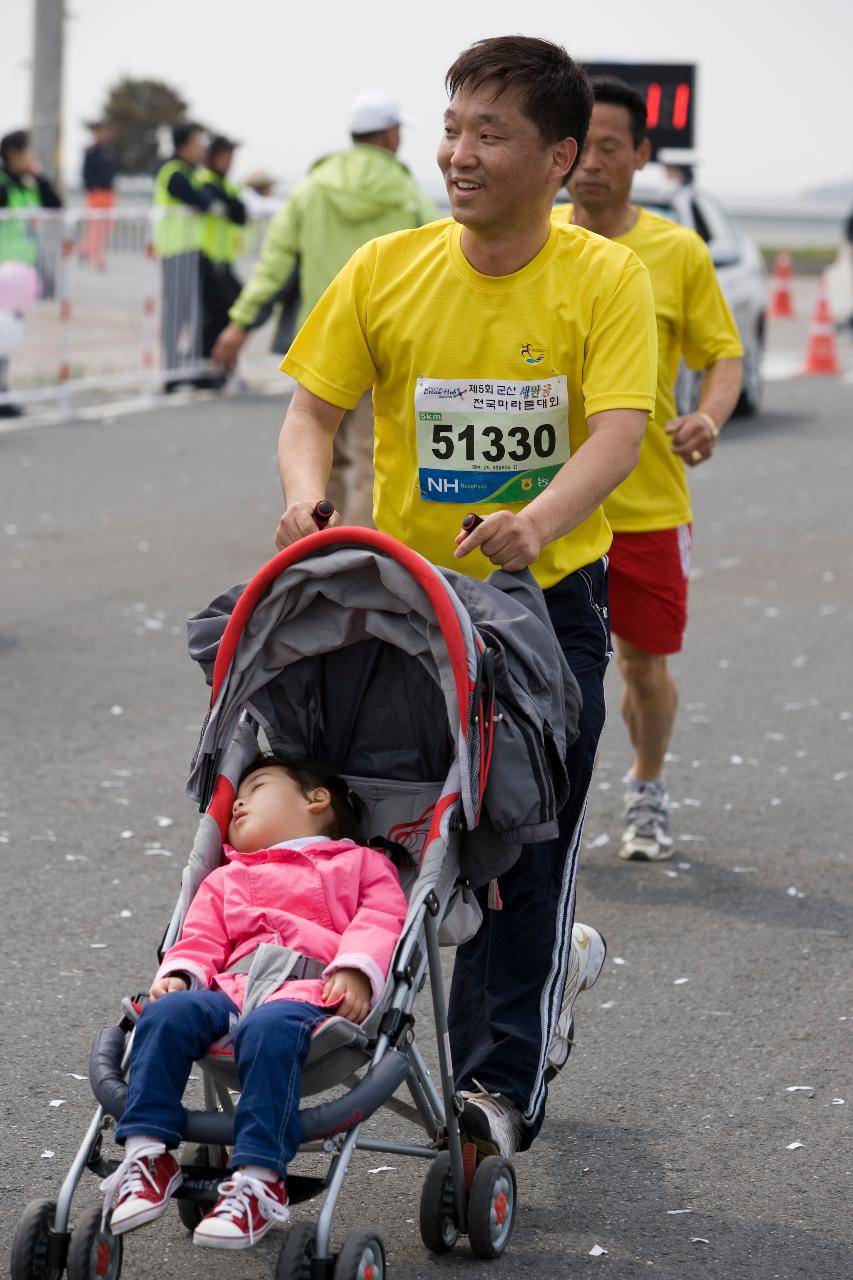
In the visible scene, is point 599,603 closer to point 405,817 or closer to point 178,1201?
point 405,817

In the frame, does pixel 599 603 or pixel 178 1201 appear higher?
pixel 599 603

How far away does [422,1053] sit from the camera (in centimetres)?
464

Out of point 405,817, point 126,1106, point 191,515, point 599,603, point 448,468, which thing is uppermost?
point 448,468

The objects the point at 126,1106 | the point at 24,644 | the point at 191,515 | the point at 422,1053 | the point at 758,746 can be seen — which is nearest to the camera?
the point at 126,1106

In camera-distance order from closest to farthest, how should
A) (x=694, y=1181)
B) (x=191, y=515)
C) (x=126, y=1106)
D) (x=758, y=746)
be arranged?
(x=126, y=1106)
(x=694, y=1181)
(x=758, y=746)
(x=191, y=515)

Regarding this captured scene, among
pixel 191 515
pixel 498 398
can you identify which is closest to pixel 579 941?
pixel 498 398

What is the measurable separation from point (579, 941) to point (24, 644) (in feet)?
15.7

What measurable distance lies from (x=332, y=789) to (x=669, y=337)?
269cm

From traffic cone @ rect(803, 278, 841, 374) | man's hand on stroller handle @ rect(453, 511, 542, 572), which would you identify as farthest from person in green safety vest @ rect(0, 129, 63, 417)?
man's hand on stroller handle @ rect(453, 511, 542, 572)

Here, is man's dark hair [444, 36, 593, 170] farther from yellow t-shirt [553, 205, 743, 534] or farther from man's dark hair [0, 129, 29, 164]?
man's dark hair [0, 129, 29, 164]

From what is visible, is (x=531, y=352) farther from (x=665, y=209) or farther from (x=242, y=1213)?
(x=665, y=209)

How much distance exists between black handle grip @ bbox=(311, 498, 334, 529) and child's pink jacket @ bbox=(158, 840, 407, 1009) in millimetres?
582

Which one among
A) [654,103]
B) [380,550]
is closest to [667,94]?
[654,103]

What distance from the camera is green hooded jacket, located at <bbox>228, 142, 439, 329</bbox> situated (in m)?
9.49
